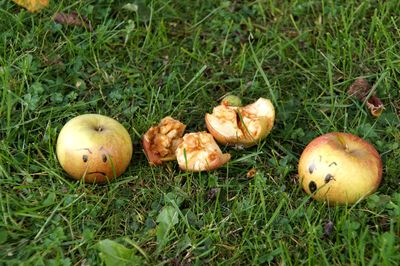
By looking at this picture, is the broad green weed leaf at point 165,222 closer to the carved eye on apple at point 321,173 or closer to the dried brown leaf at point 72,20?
the carved eye on apple at point 321,173

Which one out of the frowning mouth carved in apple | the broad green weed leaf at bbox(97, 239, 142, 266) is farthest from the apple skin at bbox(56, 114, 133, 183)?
the broad green weed leaf at bbox(97, 239, 142, 266)

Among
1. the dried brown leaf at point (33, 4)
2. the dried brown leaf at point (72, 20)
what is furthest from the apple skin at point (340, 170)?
the dried brown leaf at point (33, 4)

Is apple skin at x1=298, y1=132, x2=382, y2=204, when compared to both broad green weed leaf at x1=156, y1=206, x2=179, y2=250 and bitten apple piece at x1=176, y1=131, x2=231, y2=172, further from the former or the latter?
broad green weed leaf at x1=156, y1=206, x2=179, y2=250

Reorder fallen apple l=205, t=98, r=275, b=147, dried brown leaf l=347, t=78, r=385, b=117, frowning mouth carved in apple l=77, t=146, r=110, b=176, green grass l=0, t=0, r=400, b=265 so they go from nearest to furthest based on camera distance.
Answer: green grass l=0, t=0, r=400, b=265
frowning mouth carved in apple l=77, t=146, r=110, b=176
fallen apple l=205, t=98, r=275, b=147
dried brown leaf l=347, t=78, r=385, b=117

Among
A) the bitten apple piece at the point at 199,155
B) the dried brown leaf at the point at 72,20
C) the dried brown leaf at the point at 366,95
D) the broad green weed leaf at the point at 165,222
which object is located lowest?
the broad green weed leaf at the point at 165,222

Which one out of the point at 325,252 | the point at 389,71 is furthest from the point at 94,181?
the point at 389,71

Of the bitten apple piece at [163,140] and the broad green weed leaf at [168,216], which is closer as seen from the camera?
the broad green weed leaf at [168,216]

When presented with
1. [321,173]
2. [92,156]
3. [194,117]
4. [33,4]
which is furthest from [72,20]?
[321,173]
